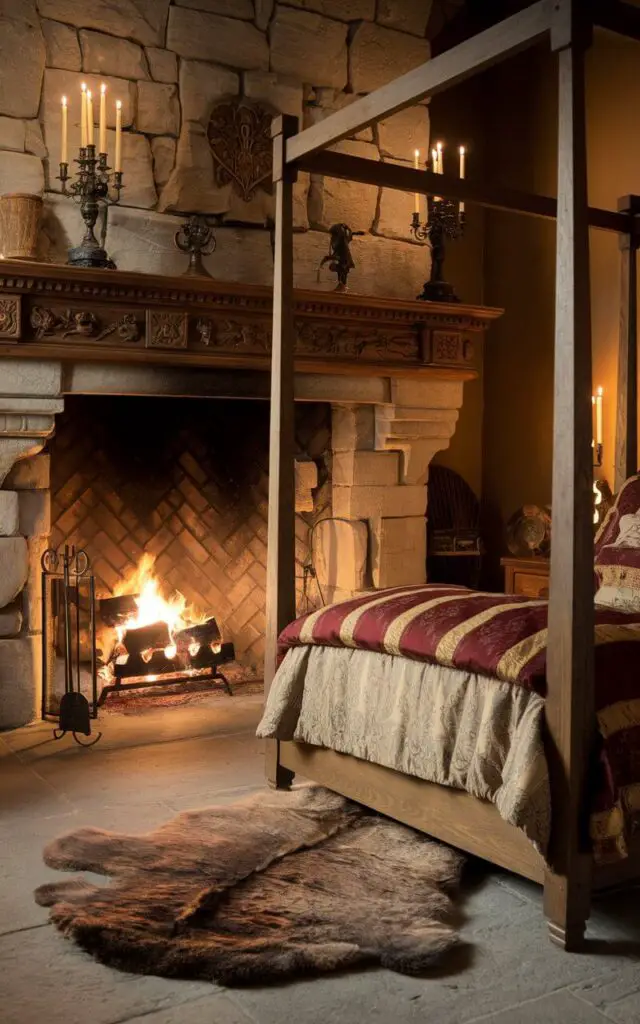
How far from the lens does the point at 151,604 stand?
4.79 metres

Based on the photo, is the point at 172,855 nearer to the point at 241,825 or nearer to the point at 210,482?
the point at 241,825

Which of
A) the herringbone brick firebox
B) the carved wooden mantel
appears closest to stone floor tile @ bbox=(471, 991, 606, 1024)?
the carved wooden mantel

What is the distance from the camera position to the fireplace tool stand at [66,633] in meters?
3.93

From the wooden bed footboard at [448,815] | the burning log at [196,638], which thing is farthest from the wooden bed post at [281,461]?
the burning log at [196,638]

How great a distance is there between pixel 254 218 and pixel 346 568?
5.47ft

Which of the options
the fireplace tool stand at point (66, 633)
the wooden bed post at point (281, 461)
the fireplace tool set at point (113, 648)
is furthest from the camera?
the fireplace tool set at point (113, 648)

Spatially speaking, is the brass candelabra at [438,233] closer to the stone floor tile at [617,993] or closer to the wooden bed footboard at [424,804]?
the wooden bed footboard at [424,804]

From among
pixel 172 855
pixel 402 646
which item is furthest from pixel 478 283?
pixel 172 855

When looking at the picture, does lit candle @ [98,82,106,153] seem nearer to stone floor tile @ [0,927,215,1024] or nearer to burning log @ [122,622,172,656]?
burning log @ [122,622,172,656]

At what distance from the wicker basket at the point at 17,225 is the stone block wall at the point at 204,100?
0.17 metres

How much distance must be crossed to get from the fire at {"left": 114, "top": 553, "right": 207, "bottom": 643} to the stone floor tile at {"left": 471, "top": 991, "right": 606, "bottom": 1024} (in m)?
2.83

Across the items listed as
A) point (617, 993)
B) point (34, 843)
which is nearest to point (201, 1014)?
point (617, 993)

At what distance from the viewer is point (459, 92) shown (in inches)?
224

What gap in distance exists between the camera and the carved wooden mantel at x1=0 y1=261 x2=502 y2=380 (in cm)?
397
